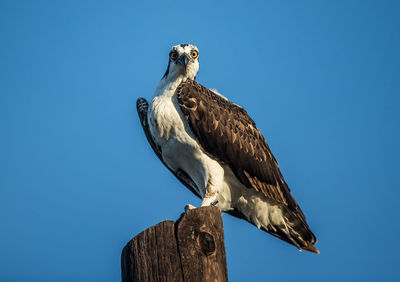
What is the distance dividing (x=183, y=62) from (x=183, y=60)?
1.2 inches

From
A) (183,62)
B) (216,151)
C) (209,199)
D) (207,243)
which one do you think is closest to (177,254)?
(207,243)

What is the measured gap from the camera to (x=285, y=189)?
663cm

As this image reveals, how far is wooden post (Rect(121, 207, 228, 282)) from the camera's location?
359cm

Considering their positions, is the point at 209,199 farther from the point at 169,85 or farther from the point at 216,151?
the point at 169,85

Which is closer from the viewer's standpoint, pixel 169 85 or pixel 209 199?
pixel 209 199

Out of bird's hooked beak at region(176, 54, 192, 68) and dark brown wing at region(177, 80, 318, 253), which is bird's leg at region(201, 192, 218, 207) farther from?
bird's hooked beak at region(176, 54, 192, 68)

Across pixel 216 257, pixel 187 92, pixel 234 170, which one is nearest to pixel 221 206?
pixel 234 170

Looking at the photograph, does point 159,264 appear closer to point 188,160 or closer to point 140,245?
point 140,245

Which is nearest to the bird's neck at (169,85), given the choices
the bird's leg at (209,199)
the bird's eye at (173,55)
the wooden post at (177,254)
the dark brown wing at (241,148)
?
the dark brown wing at (241,148)

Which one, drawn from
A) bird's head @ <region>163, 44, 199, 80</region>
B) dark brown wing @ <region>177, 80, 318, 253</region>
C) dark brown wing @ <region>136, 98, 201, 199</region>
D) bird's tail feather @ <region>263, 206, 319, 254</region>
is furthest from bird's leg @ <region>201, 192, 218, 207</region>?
bird's head @ <region>163, 44, 199, 80</region>

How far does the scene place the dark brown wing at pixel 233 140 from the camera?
20.5 feet

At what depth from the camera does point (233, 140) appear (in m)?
6.48

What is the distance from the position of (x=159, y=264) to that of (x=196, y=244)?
0.32 meters

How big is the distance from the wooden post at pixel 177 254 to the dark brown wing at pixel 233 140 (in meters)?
2.46
